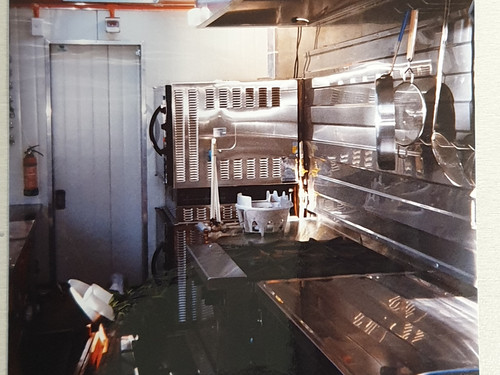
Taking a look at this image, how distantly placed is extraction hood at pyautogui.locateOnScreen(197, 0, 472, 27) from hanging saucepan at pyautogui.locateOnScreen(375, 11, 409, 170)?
0.13 meters

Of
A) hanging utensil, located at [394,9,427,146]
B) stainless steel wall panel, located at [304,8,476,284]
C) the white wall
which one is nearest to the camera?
the white wall

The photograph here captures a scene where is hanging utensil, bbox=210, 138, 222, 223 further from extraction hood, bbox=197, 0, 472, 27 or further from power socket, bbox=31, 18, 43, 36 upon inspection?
power socket, bbox=31, 18, 43, 36

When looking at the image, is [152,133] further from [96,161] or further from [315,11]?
[315,11]

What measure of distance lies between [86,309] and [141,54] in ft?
1.86

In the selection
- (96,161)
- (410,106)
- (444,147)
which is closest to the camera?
(96,161)

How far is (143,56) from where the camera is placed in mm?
1483

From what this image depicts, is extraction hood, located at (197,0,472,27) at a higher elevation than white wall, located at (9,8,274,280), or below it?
higher

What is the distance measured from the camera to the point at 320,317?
1585 mm

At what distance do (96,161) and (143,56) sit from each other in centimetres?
26

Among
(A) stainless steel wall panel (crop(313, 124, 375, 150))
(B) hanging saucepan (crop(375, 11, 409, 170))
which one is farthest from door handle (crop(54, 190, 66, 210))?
(B) hanging saucepan (crop(375, 11, 409, 170))

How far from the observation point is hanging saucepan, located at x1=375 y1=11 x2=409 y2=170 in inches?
74.9

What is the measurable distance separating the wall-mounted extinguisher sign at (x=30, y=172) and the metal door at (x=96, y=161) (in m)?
0.06

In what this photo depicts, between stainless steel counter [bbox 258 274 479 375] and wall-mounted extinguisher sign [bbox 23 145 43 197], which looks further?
stainless steel counter [bbox 258 274 479 375]

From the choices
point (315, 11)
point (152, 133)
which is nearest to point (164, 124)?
point (152, 133)
